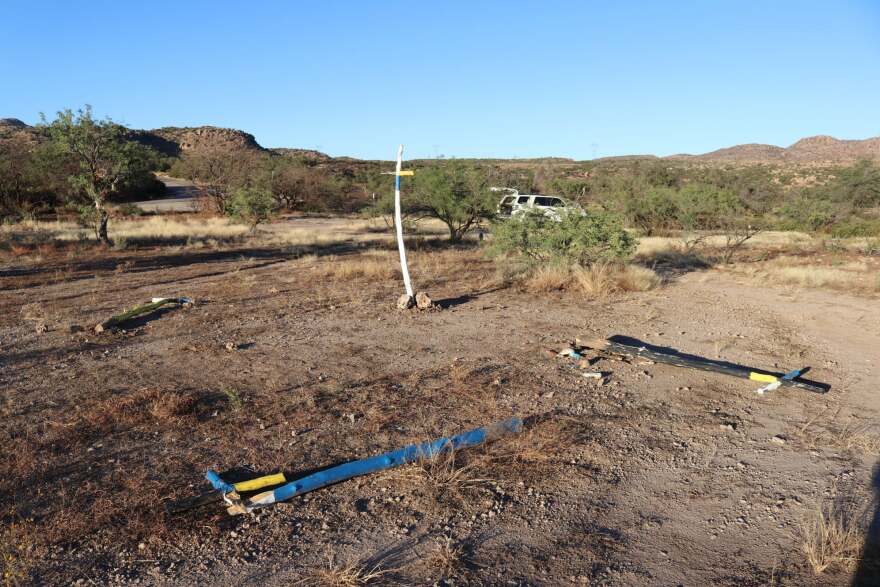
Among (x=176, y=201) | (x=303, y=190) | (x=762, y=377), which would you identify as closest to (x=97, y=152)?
(x=762, y=377)

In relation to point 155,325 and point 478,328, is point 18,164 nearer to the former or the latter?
point 155,325

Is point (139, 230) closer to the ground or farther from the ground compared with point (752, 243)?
farther from the ground

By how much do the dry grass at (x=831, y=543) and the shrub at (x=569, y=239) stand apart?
8.77 meters

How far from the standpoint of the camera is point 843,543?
3.42 meters

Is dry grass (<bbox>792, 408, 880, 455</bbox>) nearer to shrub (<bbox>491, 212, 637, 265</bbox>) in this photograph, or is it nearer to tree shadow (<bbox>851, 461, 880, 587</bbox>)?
tree shadow (<bbox>851, 461, 880, 587</bbox>)

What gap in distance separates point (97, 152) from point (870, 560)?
1923 cm

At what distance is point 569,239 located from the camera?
12.7 meters

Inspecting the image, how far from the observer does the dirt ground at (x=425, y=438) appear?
338 cm

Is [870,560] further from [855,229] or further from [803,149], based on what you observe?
[803,149]

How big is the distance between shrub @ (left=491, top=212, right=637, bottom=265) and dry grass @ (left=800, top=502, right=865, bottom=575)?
8767mm

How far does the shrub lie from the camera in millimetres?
12266

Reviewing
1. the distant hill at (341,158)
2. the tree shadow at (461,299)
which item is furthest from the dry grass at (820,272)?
the distant hill at (341,158)

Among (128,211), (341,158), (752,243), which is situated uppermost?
(341,158)

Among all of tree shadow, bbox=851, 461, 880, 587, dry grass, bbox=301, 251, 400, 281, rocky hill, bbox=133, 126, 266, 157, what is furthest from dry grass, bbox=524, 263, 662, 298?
rocky hill, bbox=133, 126, 266, 157
